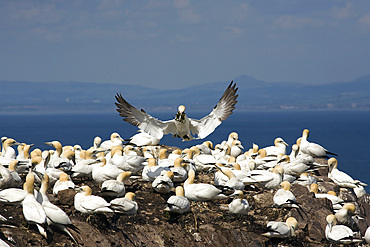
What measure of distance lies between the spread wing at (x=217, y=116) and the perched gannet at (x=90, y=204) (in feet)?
20.7

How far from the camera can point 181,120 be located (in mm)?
14758

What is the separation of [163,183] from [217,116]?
5.09 meters

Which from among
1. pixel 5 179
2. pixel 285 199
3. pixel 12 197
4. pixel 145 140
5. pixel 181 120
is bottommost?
pixel 285 199

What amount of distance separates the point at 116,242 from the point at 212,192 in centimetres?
222

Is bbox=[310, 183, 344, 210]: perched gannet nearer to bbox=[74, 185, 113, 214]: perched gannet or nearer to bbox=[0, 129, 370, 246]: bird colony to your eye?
bbox=[0, 129, 370, 246]: bird colony

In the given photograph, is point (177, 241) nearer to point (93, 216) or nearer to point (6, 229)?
point (93, 216)

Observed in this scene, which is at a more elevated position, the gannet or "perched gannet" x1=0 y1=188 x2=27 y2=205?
"perched gannet" x1=0 y1=188 x2=27 y2=205

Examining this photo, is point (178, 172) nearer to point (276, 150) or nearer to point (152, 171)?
point (152, 171)

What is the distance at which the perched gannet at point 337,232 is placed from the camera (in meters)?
10.1

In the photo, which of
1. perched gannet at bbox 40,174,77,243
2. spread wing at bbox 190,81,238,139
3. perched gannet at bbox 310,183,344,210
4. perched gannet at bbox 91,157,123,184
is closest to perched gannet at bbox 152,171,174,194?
perched gannet at bbox 91,157,123,184

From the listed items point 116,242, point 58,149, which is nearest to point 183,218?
point 116,242

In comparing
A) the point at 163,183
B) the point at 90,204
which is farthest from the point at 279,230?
the point at 90,204

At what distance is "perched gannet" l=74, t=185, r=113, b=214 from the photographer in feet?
29.1

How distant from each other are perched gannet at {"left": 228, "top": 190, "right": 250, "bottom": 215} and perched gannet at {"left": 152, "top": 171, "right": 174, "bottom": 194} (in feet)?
4.07
